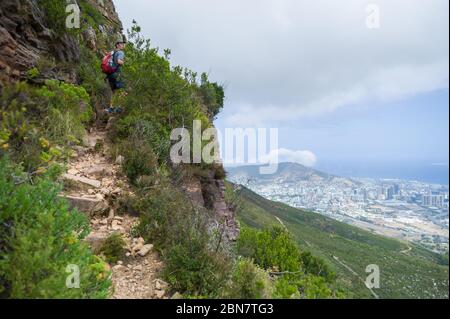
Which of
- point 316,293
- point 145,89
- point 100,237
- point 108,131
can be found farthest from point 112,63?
point 316,293

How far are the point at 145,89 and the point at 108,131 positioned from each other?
2.17 m

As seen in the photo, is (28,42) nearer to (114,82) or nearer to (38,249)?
(114,82)

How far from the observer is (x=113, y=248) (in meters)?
4.69

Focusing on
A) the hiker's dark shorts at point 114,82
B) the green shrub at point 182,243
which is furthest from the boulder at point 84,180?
the hiker's dark shorts at point 114,82

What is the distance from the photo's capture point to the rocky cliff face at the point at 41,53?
6621 millimetres

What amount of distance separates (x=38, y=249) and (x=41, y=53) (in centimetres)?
730

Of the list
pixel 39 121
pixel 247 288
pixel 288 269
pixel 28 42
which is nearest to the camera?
pixel 247 288

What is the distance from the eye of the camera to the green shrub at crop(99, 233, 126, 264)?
15.1ft

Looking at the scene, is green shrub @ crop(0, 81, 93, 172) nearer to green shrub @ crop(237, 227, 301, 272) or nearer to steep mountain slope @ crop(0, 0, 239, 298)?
steep mountain slope @ crop(0, 0, 239, 298)

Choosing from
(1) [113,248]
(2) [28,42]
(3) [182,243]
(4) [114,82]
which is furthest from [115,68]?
(3) [182,243]

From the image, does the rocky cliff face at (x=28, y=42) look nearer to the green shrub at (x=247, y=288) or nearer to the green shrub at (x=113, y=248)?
the green shrub at (x=113, y=248)

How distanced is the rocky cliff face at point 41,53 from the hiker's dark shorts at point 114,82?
1098 millimetres
